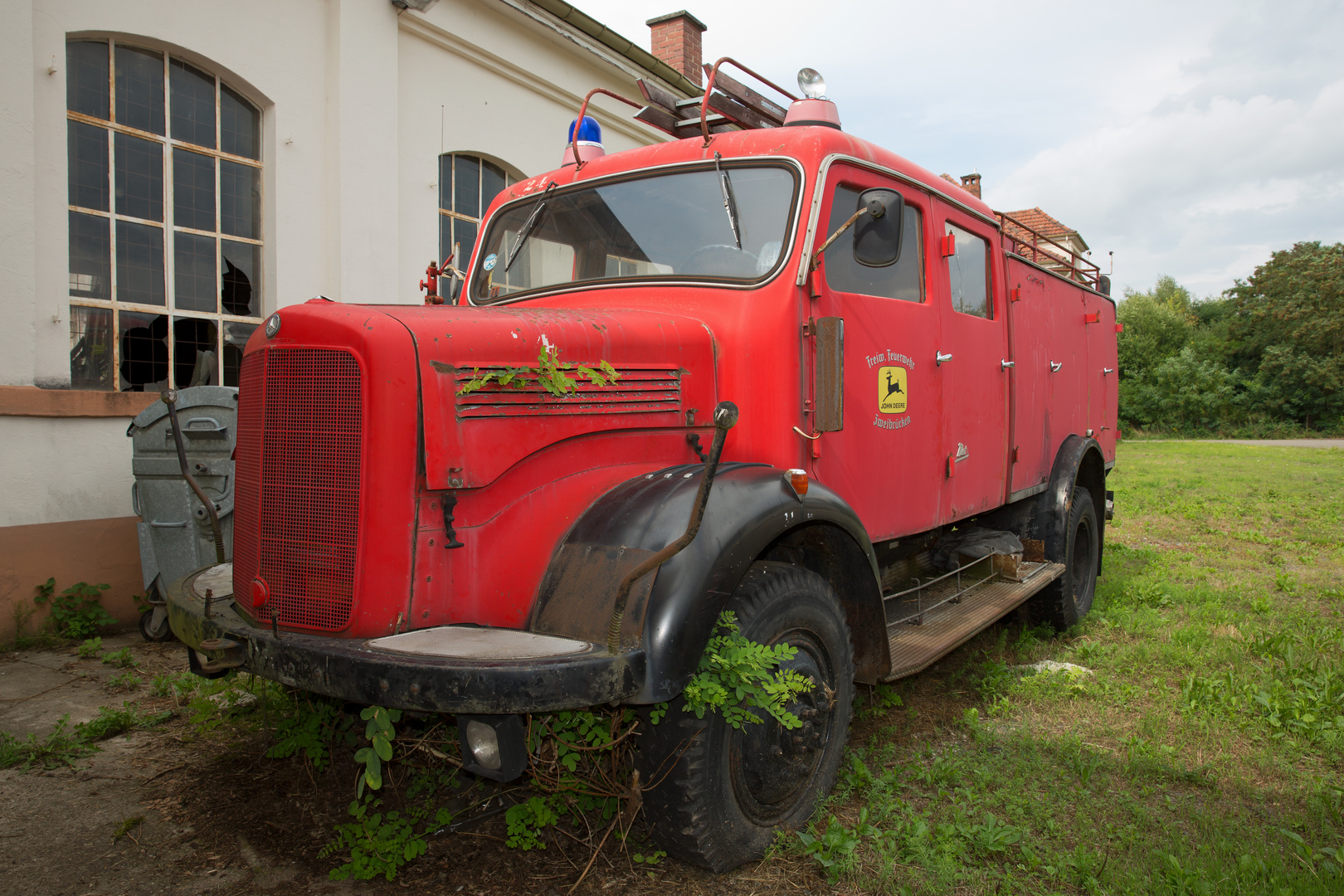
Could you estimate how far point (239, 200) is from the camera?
5.96 metres

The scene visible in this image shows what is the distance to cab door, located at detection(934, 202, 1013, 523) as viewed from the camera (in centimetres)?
382

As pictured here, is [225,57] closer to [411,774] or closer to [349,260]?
[349,260]

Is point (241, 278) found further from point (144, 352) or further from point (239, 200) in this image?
point (144, 352)

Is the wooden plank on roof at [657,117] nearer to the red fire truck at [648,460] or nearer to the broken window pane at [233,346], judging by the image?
the red fire truck at [648,460]

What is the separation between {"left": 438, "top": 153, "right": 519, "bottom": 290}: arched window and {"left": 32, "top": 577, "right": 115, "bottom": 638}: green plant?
3.70 metres

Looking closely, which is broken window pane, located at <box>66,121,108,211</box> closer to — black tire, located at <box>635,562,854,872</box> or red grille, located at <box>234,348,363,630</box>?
red grille, located at <box>234,348,363,630</box>

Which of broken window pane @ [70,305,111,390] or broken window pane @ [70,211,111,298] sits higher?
broken window pane @ [70,211,111,298]

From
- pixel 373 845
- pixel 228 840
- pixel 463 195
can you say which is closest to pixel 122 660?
pixel 228 840

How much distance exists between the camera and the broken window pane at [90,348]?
A: 5.11 meters

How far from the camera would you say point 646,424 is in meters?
2.70

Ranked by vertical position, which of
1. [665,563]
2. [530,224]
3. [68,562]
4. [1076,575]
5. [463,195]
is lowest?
[1076,575]

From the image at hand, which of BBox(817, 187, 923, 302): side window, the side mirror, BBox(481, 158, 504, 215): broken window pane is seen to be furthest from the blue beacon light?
BBox(481, 158, 504, 215): broken window pane

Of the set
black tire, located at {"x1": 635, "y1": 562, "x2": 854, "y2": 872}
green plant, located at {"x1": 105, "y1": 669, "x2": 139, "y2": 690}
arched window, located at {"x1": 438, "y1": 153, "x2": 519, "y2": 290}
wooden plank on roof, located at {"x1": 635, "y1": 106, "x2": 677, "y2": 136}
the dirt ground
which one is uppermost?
arched window, located at {"x1": 438, "y1": 153, "x2": 519, "y2": 290}

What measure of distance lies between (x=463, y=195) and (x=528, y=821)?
6.42 metres
